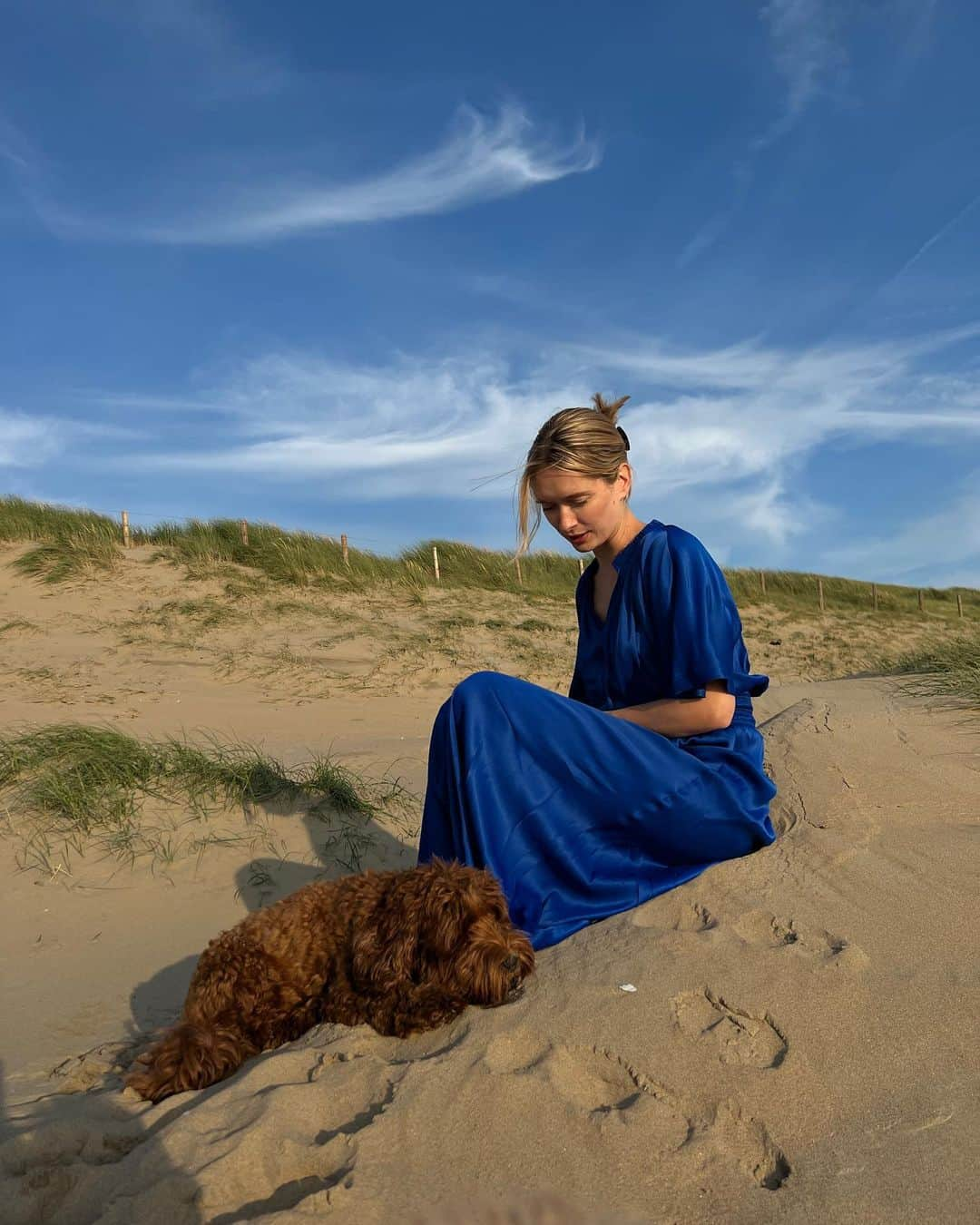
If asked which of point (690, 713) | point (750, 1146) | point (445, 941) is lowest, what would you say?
point (750, 1146)

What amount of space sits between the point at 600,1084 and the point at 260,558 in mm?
14222

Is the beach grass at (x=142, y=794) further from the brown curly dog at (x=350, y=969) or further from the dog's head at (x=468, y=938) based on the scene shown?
Result: the dog's head at (x=468, y=938)

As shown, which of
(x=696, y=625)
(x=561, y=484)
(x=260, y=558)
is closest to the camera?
(x=696, y=625)

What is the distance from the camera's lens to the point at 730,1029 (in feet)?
7.98

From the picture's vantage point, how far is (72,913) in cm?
414

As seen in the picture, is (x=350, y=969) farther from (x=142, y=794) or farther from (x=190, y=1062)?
(x=142, y=794)

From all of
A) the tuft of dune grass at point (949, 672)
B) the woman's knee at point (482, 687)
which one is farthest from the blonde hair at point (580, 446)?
the tuft of dune grass at point (949, 672)

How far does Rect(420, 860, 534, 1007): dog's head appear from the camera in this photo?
8.13 feet

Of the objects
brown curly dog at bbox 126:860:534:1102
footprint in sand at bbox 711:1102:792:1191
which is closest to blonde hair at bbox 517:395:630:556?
brown curly dog at bbox 126:860:534:1102

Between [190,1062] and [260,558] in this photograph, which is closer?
[190,1062]

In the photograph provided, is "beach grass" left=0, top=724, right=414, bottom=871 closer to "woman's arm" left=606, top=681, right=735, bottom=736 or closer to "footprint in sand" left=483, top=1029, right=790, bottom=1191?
"woman's arm" left=606, top=681, right=735, bottom=736

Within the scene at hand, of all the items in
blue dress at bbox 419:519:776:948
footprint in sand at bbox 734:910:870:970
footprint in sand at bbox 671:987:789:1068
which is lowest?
footprint in sand at bbox 671:987:789:1068

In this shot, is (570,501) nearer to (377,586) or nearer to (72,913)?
(72,913)

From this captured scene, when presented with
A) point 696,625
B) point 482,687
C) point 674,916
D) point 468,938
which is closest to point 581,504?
point 696,625
